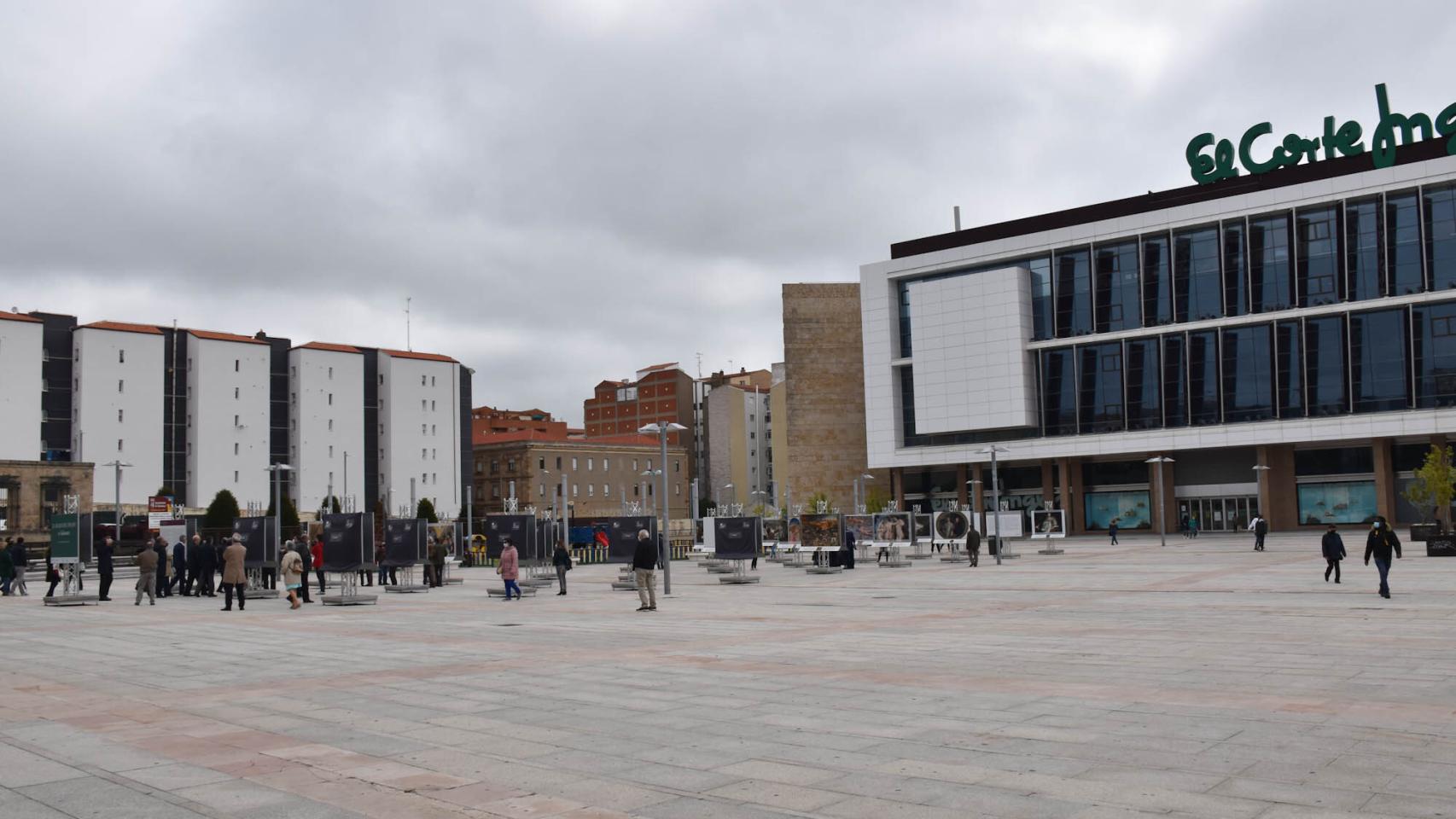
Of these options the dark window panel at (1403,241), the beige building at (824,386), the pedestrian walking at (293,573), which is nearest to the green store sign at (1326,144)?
the dark window panel at (1403,241)

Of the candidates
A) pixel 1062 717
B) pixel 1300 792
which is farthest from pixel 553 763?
pixel 1300 792

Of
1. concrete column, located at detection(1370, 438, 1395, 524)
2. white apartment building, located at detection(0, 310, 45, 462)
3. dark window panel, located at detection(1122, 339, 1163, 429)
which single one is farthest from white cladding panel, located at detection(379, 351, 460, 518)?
concrete column, located at detection(1370, 438, 1395, 524)

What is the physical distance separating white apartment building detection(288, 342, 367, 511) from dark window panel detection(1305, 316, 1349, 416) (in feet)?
284

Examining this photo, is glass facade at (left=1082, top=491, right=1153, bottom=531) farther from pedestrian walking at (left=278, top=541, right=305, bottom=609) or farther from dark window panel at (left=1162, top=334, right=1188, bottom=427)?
pedestrian walking at (left=278, top=541, right=305, bottom=609)

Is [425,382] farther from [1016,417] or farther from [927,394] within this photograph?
[1016,417]

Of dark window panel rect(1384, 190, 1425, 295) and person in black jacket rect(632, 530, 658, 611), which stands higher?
dark window panel rect(1384, 190, 1425, 295)

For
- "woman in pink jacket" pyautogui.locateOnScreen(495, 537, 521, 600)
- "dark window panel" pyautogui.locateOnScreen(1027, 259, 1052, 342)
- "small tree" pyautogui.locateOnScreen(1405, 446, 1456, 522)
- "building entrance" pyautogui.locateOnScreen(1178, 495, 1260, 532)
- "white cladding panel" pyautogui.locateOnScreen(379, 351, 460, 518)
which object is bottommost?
"building entrance" pyautogui.locateOnScreen(1178, 495, 1260, 532)

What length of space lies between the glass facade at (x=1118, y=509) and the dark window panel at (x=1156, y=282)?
42.8 feet

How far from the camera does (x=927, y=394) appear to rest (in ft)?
294

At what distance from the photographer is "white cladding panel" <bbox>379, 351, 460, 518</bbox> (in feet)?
400

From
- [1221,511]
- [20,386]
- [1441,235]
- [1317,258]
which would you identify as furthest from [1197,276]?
[20,386]

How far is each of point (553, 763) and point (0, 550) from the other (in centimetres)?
3537

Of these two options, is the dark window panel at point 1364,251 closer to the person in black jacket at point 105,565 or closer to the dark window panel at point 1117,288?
the dark window panel at point 1117,288

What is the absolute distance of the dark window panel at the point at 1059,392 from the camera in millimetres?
83875
